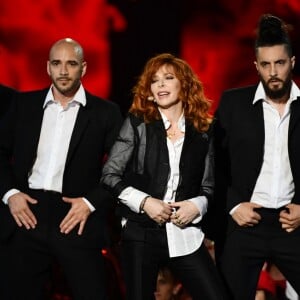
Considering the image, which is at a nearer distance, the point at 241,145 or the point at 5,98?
the point at 241,145

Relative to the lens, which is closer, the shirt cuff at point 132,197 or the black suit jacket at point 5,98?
the shirt cuff at point 132,197

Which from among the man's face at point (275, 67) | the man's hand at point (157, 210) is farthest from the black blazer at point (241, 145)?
the man's hand at point (157, 210)

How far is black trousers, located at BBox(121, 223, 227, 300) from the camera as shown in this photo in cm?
346

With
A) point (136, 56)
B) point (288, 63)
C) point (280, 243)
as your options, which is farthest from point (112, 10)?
point (280, 243)

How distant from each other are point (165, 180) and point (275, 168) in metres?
0.58

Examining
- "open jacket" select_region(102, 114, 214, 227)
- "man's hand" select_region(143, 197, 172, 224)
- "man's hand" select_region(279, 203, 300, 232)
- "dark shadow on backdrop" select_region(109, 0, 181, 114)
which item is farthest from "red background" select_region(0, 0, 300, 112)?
"man's hand" select_region(143, 197, 172, 224)

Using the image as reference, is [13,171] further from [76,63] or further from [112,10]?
[112,10]

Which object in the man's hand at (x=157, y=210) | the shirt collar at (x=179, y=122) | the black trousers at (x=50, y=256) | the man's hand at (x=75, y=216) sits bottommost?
the black trousers at (x=50, y=256)

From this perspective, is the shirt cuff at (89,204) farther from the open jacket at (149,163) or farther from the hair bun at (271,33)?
the hair bun at (271,33)

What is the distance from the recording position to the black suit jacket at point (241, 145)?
3.69 meters

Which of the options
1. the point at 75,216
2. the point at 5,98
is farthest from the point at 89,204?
the point at 5,98

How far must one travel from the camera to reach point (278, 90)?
3.67m

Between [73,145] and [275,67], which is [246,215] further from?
[73,145]

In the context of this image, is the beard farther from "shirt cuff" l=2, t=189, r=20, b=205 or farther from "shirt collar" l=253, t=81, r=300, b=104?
"shirt cuff" l=2, t=189, r=20, b=205
